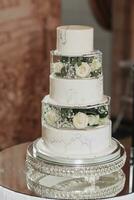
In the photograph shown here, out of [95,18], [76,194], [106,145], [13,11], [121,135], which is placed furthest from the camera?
[95,18]

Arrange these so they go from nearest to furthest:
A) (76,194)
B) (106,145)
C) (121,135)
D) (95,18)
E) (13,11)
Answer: (76,194) → (106,145) → (13,11) → (121,135) → (95,18)

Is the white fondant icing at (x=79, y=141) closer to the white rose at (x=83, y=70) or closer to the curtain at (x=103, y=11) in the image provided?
the white rose at (x=83, y=70)

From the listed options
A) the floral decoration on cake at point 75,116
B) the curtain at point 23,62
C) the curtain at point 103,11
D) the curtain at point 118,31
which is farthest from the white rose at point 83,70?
the curtain at point 103,11

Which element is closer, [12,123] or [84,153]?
[84,153]

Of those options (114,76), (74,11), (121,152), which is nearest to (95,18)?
(74,11)

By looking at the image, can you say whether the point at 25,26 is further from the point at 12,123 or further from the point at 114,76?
the point at 114,76

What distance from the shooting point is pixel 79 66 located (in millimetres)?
1563

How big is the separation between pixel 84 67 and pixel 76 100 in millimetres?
103

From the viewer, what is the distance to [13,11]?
290 cm

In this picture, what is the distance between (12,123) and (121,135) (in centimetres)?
158

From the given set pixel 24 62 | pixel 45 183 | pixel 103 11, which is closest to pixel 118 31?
pixel 103 11

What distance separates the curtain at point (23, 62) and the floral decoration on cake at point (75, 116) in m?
1.25

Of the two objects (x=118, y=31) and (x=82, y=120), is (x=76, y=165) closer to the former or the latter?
(x=82, y=120)

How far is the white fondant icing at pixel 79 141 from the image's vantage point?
5.22 ft
